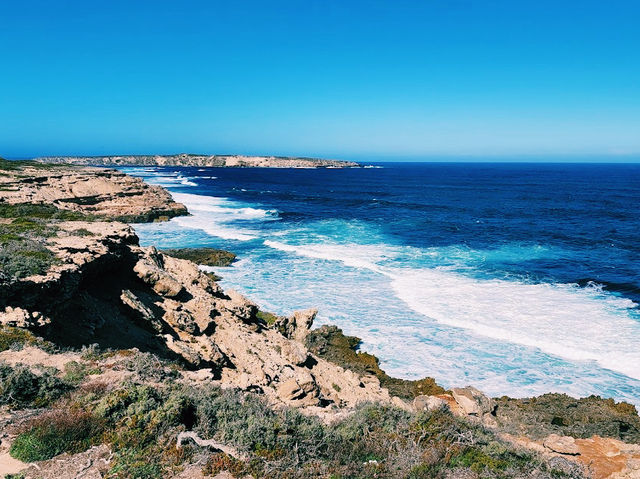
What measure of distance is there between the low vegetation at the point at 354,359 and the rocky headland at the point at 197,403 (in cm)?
11

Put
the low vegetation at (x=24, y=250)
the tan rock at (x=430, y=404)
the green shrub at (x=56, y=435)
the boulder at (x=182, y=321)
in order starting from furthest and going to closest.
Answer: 1. the boulder at (x=182, y=321)
2. the low vegetation at (x=24, y=250)
3. the tan rock at (x=430, y=404)
4. the green shrub at (x=56, y=435)

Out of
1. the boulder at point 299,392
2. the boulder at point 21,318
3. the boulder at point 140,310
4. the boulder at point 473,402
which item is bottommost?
the boulder at point 473,402

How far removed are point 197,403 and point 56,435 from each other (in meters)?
2.20

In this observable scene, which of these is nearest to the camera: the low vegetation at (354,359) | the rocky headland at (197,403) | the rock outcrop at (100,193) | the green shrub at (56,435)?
the green shrub at (56,435)

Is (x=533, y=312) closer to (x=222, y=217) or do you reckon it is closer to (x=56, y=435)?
(x=56, y=435)

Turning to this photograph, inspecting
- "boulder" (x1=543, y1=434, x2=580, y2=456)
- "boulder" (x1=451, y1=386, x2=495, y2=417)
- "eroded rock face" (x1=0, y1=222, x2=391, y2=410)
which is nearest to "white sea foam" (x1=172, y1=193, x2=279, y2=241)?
"eroded rock face" (x1=0, y1=222, x2=391, y2=410)

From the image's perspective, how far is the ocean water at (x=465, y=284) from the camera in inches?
709

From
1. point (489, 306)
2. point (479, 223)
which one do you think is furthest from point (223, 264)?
point (479, 223)

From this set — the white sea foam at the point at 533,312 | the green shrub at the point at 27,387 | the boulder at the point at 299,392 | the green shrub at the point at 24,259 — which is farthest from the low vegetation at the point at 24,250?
the white sea foam at the point at 533,312

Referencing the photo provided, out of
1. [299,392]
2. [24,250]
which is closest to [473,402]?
[299,392]

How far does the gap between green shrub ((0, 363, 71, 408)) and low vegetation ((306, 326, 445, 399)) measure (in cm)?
1143

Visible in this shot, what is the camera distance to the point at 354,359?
Answer: 17.9 metres

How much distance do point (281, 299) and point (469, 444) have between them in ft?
61.0

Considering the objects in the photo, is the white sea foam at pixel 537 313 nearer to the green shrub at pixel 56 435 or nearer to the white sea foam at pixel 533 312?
the white sea foam at pixel 533 312
